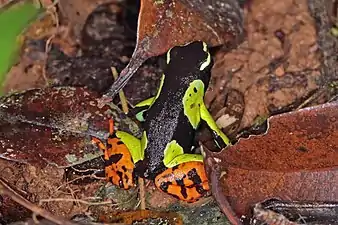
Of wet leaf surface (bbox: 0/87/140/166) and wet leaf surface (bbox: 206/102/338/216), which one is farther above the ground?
wet leaf surface (bbox: 0/87/140/166)

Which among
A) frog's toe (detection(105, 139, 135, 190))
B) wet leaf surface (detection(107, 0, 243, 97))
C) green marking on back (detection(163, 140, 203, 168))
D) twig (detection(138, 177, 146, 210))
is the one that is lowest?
twig (detection(138, 177, 146, 210))

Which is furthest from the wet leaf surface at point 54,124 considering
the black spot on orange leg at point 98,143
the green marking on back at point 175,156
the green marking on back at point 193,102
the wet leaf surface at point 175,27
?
the green marking on back at point 193,102

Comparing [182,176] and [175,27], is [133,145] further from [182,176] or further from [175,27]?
[175,27]

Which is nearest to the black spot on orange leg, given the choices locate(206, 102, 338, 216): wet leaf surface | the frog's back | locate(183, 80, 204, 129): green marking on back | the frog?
the frog

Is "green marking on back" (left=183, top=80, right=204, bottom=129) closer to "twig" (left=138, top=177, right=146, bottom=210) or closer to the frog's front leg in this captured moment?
the frog's front leg

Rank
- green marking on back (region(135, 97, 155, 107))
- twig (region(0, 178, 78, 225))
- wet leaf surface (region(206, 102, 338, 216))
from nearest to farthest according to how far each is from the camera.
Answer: twig (region(0, 178, 78, 225))
wet leaf surface (region(206, 102, 338, 216))
green marking on back (region(135, 97, 155, 107))

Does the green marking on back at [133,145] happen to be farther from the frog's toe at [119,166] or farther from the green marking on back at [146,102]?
the green marking on back at [146,102]

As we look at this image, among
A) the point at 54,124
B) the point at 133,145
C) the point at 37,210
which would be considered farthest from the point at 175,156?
the point at 37,210

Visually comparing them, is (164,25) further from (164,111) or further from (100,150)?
(100,150)
